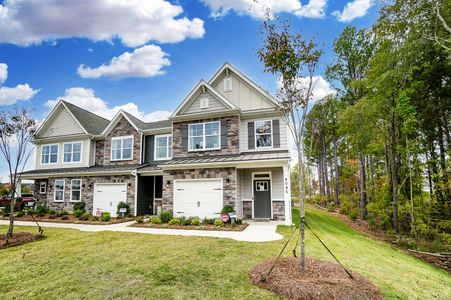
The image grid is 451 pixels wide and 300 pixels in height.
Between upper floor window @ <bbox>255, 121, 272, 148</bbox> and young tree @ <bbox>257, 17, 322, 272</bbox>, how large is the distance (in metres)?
7.87

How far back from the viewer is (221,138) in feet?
43.4

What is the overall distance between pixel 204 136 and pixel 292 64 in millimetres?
9013

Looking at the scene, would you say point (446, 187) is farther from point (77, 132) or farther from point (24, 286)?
point (77, 132)

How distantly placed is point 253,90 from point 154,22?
23.0 feet

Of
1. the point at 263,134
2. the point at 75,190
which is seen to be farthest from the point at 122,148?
the point at 263,134

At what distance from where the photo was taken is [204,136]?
13.6 metres

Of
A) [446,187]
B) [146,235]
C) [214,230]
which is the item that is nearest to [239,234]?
[214,230]

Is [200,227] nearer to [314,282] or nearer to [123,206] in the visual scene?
[123,206]

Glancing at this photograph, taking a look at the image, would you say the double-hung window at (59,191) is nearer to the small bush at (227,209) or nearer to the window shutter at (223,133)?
the window shutter at (223,133)

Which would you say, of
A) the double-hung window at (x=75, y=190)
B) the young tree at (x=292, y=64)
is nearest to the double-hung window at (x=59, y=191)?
the double-hung window at (x=75, y=190)

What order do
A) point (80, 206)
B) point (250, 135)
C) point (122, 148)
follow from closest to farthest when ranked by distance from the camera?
point (250, 135) < point (80, 206) < point (122, 148)

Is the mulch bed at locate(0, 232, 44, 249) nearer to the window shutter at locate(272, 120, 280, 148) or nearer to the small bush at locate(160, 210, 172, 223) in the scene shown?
the small bush at locate(160, 210, 172, 223)

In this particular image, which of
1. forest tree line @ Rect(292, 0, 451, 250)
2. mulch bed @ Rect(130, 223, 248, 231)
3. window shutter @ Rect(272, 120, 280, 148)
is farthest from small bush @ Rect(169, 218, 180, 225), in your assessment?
forest tree line @ Rect(292, 0, 451, 250)

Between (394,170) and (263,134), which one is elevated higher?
(263,134)
